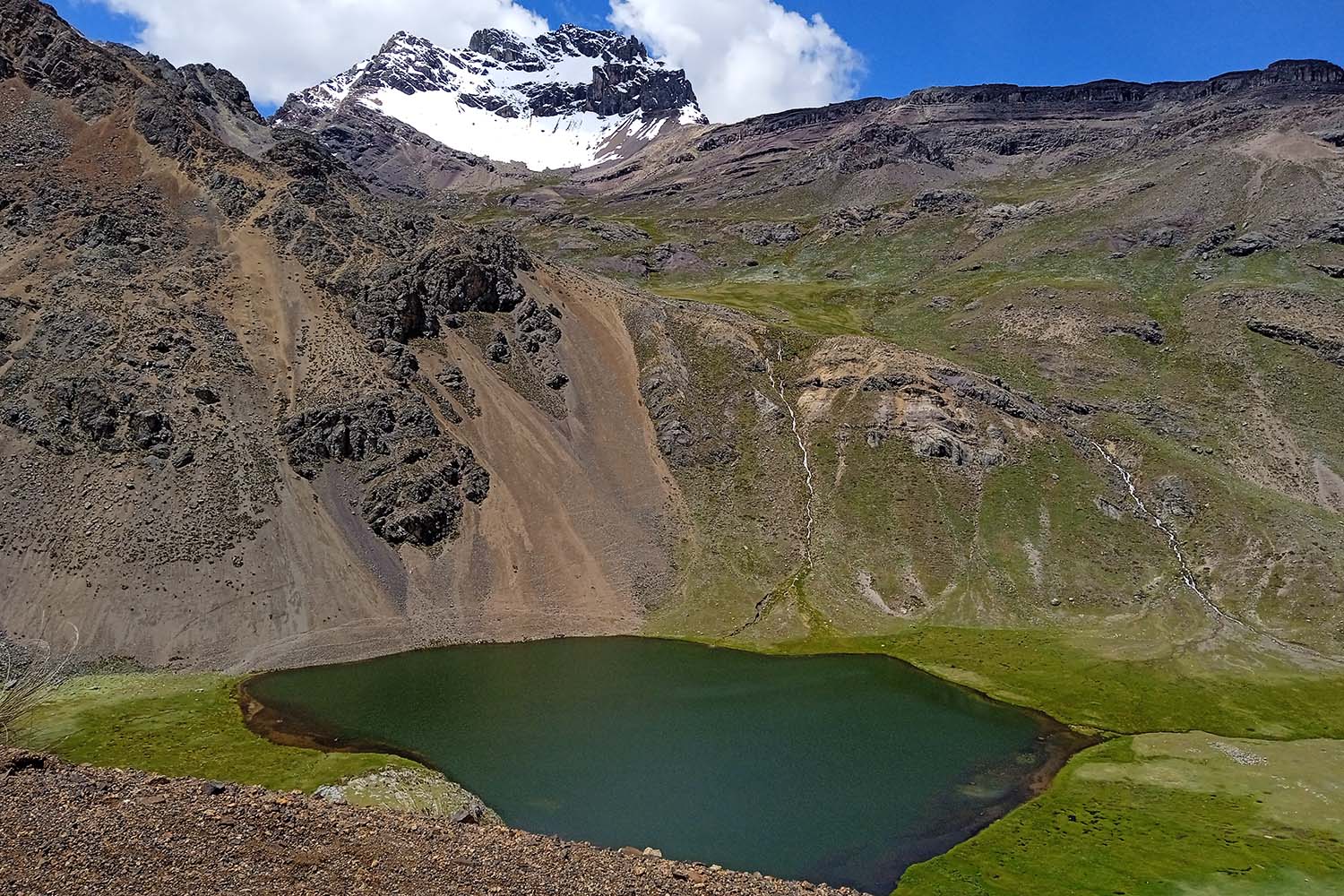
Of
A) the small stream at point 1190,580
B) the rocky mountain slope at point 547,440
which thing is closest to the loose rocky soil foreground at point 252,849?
the rocky mountain slope at point 547,440

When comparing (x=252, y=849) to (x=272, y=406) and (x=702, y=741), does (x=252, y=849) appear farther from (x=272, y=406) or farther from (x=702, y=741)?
(x=272, y=406)

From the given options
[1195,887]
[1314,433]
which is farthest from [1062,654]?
[1314,433]

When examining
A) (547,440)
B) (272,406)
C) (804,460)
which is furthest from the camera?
(804,460)

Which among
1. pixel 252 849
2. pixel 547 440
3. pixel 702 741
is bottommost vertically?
pixel 702 741

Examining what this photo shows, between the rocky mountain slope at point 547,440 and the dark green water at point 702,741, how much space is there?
7666mm

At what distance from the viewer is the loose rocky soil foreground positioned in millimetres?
24156

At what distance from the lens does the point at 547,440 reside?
4429 inches

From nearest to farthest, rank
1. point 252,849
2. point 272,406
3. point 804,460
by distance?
1. point 252,849
2. point 272,406
3. point 804,460

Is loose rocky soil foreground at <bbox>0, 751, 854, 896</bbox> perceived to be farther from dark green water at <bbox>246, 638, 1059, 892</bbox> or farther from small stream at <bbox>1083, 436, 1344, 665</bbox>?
small stream at <bbox>1083, 436, 1344, 665</bbox>

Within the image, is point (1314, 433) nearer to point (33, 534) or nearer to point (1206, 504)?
point (1206, 504)

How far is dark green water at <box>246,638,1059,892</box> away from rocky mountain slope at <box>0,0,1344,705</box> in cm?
767

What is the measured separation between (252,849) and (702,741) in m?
41.5

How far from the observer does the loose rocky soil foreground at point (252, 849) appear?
79.3 feet

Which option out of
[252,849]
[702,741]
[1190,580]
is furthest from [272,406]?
[1190,580]
